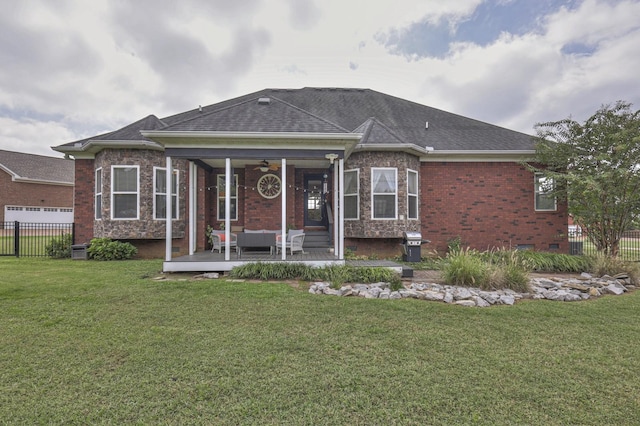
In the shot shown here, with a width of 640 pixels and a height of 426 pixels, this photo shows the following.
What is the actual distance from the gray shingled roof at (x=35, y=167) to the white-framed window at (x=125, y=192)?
900 inches

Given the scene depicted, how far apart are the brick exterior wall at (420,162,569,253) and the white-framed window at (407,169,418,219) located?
0.67m

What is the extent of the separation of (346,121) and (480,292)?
28.7 feet

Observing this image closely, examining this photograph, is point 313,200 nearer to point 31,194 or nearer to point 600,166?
point 600,166

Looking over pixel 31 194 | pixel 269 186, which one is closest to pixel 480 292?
pixel 269 186

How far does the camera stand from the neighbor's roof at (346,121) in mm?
8094

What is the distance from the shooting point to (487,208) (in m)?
11.3

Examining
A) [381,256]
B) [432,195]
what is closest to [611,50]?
[432,195]

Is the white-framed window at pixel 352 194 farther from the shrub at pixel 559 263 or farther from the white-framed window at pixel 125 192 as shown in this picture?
the white-framed window at pixel 125 192

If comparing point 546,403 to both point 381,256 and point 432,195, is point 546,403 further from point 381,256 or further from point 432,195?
point 432,195

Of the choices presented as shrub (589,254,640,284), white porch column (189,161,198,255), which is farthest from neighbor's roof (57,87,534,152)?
shrub (589,254,640,284)

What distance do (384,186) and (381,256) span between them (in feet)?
7.91

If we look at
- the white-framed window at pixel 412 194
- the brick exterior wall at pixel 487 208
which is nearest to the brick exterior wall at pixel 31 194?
the white-framed window at pixel 412 194

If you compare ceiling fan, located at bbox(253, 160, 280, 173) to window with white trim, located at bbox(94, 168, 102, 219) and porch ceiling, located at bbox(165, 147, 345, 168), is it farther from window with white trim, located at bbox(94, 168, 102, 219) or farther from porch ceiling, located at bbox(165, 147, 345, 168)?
window with white trim, located at bbox(94, 168, 102, 219)

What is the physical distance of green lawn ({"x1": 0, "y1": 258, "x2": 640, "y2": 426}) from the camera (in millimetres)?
2404
